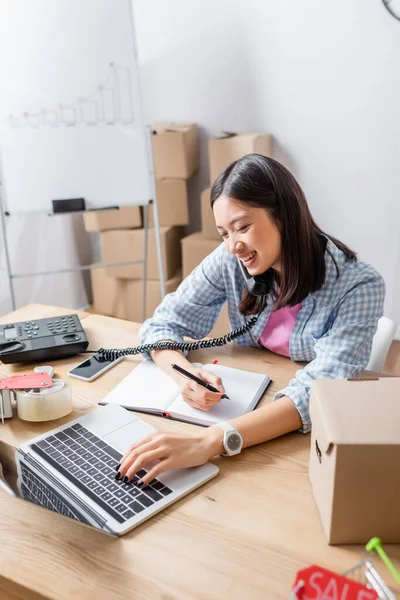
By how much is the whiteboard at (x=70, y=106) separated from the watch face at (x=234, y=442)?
1622 mm

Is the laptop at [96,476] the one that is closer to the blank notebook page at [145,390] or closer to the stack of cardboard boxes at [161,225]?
the blank notebook page at [145,390]

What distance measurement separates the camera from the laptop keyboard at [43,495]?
0.92m

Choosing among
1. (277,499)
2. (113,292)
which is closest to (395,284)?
(113,292)

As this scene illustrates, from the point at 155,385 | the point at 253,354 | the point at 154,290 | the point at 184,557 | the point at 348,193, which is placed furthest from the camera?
the point at 154,290

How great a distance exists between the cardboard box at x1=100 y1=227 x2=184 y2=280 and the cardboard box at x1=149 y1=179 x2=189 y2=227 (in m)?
0.06

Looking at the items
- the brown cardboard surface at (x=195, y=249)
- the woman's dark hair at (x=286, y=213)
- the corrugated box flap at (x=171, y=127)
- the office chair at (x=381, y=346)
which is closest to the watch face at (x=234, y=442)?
the woman's dark hair at (x=286, y=213)

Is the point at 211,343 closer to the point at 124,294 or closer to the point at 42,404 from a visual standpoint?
the point at 42,404

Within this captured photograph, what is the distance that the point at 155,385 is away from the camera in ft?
4.16

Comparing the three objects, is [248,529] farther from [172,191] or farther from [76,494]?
[172,191]

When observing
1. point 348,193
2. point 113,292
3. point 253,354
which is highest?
point 348,193

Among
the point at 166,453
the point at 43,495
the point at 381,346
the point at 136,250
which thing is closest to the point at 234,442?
the point at 166,453

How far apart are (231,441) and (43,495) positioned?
342mm

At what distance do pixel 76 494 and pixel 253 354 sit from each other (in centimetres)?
65

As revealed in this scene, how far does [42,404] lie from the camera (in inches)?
44.1
